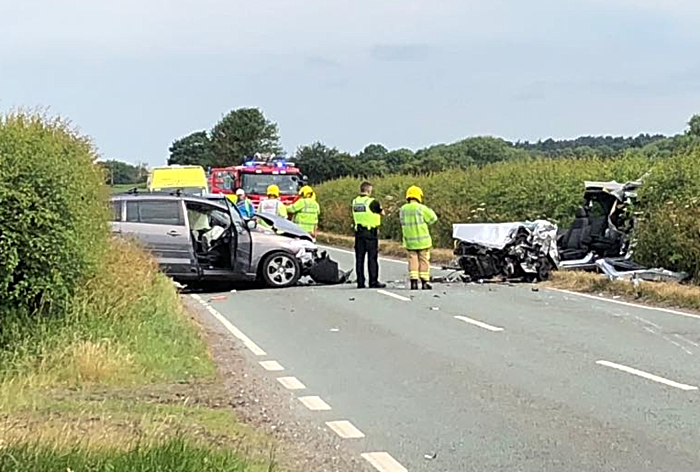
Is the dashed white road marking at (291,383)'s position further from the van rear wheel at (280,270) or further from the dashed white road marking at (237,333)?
the van rear wheel at (280,270)

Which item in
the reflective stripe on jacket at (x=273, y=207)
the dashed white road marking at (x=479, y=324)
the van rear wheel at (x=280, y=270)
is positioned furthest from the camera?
the reflective stripe on jacket at (x=273, y=207)

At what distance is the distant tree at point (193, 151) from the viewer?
91438 millimetres

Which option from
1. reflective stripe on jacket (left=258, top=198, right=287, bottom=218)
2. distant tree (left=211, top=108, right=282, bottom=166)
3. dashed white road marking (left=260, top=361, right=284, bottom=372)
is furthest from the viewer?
distant tree (left=211, top=108, right=282, bottom=166)

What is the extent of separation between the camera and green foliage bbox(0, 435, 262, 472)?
6.03 m

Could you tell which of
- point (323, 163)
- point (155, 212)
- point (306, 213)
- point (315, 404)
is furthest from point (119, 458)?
point (323, 163)

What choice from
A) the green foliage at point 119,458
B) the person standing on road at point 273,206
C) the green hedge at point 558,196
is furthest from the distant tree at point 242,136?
the green foliage at point 119,458

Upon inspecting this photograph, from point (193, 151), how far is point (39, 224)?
88810 mm

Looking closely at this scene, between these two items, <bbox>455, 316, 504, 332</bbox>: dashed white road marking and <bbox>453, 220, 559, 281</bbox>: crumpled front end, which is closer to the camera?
<bbox>455, 316, 504, 332</bbox>: dashed white road marking

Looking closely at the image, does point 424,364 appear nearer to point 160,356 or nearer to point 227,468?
point 160,356

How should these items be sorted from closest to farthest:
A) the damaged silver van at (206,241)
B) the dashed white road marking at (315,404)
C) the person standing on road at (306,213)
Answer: the dashed white road marking at (315,404) → the damaged silver van at (206,241) → the person standing on road at (306,213)

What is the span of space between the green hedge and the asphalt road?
132 inches

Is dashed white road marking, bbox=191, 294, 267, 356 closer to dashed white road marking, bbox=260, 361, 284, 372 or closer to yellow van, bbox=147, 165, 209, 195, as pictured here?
dashed white road marking, bbox=260, 361, 284, 372

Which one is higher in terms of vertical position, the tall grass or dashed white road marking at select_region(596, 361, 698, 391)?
the tall grass

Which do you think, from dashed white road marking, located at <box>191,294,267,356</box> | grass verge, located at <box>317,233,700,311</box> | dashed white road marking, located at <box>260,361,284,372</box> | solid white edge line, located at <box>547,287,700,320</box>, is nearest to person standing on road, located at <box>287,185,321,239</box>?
grass verge, located at <box>317,233,700,311</box>
